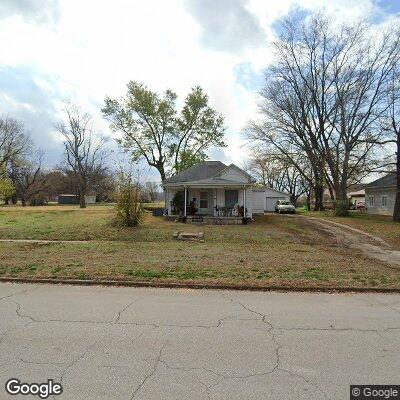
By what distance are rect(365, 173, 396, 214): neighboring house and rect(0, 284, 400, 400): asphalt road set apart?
106 feet

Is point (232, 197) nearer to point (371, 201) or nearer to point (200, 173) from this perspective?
point (200, 173)

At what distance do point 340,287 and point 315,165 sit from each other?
28750mm

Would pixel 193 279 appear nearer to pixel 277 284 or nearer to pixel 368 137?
pixel 277 284

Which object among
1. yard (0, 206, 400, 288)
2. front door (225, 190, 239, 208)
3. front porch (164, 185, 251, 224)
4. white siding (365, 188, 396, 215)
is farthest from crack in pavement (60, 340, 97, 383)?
white siding (365, 188, 396, 215)

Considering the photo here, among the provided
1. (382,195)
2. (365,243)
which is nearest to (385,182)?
(382,195)

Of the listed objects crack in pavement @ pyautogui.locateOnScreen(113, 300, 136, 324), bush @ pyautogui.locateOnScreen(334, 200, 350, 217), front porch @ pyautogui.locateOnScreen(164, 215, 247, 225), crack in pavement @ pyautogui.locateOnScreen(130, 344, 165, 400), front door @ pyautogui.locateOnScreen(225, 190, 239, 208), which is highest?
front door @ pyautogui.locateOnScreen(225, 190, 239, 208)

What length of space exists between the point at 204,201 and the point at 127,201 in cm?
954

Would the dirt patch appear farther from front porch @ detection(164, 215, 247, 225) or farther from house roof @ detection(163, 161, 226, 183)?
house roof @ detection(163, 161, 226, 183)

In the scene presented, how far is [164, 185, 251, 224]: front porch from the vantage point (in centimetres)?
2478

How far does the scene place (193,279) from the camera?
312 inches

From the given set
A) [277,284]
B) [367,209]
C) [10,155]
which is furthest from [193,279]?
[10,155]

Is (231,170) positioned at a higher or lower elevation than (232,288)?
higher

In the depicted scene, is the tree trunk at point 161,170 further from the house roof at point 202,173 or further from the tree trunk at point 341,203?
the tree trunk at point 341,203

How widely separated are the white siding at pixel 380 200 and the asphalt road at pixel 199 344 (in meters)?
32.2
